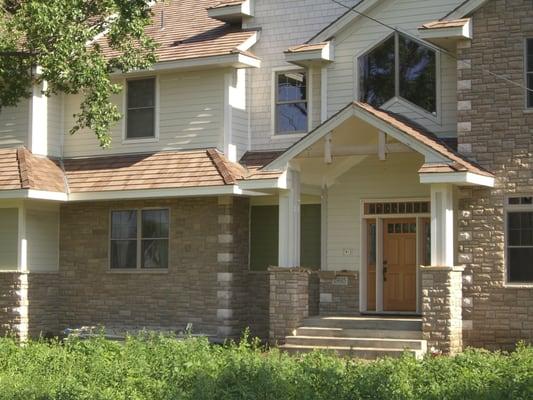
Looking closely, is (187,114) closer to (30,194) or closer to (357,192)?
(30,194)

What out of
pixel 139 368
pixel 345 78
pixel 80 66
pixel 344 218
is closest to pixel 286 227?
pixel 344 218

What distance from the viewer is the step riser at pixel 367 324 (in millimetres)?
19484

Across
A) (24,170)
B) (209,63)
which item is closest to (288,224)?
(209,63)

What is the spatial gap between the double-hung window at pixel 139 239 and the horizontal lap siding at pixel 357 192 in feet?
13.8

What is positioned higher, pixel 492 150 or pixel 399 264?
pixel 492 150

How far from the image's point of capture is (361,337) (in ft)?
64.6

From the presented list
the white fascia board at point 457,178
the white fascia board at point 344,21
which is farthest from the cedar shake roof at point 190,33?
the white fascia board at point 457,178

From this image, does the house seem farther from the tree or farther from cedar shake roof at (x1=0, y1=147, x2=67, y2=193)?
the tree

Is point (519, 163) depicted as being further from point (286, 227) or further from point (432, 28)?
point (286, 227)

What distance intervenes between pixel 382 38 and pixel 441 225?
4.99 meters

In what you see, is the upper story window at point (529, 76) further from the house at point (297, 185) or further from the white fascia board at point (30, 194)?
the white fascia board at point (30, 194)

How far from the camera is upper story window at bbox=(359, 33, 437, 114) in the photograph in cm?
2119

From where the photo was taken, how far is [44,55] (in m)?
19.2

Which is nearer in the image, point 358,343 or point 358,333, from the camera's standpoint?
point 358,343
